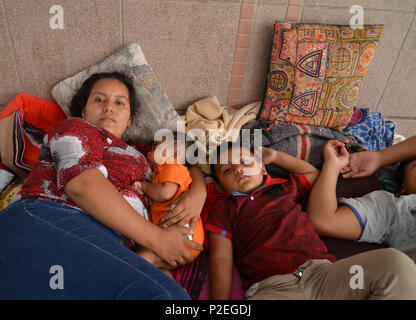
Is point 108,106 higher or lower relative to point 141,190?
higher

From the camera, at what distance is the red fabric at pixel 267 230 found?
1118 millimetres

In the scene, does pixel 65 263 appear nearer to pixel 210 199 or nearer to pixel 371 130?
pixel 210 199

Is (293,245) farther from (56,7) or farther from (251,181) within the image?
(56,7)

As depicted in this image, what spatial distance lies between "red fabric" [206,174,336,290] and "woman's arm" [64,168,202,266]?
0.22 m

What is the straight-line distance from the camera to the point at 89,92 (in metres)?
1.39

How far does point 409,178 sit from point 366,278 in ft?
2.51

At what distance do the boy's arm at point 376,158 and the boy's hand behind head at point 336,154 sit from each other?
0.05 m

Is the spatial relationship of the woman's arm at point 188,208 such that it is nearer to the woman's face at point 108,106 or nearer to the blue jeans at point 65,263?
the blue jeans at point 65,263

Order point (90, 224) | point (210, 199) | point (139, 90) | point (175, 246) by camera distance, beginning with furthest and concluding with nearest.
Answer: point (139, 90) < point (210, 199) < point (175, 246) < point (90, 224)

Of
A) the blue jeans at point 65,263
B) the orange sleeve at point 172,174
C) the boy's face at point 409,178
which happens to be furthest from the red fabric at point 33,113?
the boy's face at point 409,178

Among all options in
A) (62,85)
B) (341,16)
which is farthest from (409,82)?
(62,85)

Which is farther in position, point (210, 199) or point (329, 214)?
point (210, 199)

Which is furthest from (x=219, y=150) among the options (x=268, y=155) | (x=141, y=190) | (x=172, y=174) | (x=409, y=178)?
(x=409, y=178)

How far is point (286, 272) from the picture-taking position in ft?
3.56
